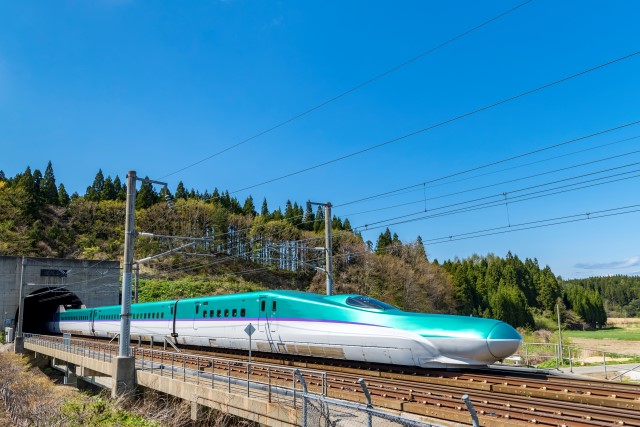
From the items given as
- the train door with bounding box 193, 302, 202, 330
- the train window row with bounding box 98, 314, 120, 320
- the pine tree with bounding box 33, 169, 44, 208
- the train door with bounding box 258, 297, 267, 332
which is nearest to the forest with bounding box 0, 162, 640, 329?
the pine tree with bounding box 33, 169, 44, 208

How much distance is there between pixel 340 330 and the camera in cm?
1702


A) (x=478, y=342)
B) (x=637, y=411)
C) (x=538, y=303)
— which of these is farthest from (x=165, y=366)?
(x=538, y=303)

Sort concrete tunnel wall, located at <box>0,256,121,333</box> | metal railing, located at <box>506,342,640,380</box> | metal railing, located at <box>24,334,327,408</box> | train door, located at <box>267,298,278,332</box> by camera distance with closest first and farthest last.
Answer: metal railing, located at <box>24,334,327,408</box> → train door, located at <box>267,298,278,332</box> → metal railing, located at <box>506,342,640,380</box> → concrete tunnel wall, located at <box>0,256,121,333</box>

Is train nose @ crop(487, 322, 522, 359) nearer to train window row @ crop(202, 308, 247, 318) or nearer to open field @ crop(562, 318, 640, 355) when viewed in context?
train window row @ crop(202, 308, 247, 318)

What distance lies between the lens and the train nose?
45.8 feet

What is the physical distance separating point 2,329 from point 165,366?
39.7 metres

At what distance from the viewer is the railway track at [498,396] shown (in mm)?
9180

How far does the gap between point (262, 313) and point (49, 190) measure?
87.7 m

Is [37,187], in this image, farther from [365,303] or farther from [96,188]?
[365,303]

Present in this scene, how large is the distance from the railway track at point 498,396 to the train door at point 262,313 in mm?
4012

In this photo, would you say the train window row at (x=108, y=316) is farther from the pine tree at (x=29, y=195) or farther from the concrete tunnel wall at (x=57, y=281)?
the pine tree at (x=29, y=195)

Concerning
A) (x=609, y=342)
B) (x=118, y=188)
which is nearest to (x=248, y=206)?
(x=118, y=188)

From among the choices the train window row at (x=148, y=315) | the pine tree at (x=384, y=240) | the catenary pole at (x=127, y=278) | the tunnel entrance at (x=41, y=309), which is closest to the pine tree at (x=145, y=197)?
the tunnel entrance at (x=41, y=309)

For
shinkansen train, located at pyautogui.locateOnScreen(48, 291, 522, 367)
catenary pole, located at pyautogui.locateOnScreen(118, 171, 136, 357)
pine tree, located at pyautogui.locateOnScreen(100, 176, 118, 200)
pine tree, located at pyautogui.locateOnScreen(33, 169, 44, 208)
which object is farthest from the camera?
pine tree, located at pyautogui.locateOnScreen(100, 176, 118, 200)
